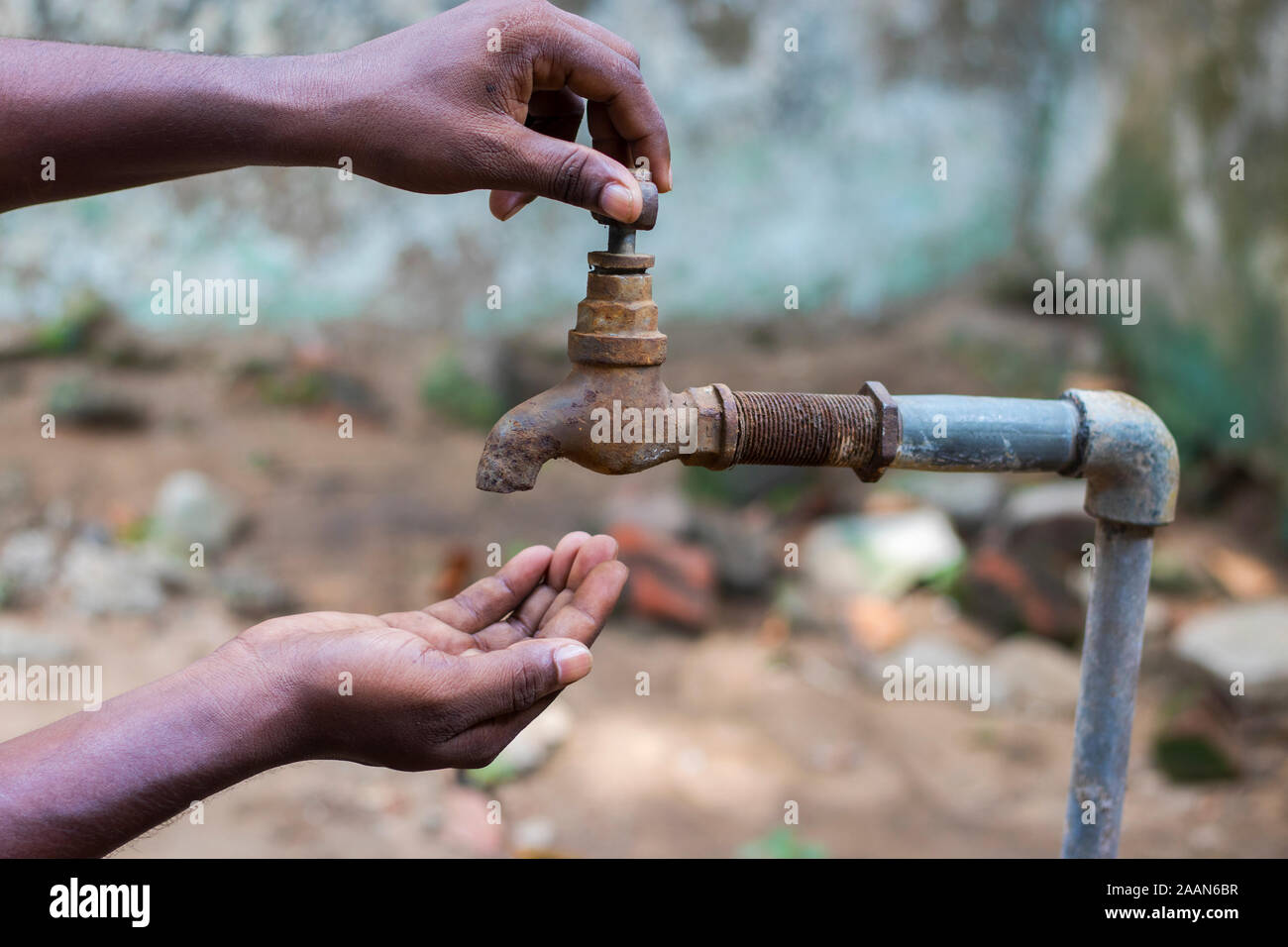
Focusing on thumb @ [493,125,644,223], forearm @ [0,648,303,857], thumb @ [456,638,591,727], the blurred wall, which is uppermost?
the blurred wall

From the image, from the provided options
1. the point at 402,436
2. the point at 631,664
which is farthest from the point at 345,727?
the point at 402,436

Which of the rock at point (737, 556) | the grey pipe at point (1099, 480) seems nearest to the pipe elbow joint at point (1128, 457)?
the grey pipe at point (1099, 480)

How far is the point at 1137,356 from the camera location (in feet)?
18.6

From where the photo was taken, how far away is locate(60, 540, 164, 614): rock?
4.35m

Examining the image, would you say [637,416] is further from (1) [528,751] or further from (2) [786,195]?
(2) [786,195]

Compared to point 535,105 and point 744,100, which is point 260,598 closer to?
point 535,105

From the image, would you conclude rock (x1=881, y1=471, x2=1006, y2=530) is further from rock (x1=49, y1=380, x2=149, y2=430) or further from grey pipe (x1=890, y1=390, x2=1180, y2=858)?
rock (x1=49, y1=380, x2=149, y2=430)

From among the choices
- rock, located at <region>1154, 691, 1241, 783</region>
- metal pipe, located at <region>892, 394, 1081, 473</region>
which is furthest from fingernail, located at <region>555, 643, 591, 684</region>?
rock, located at <region>1154, 691, 1241, 783</region>

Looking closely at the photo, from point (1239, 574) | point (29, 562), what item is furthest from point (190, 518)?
point (1239, 574)

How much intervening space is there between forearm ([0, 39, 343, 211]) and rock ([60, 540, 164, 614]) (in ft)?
9.68

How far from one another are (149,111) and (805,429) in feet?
4.04

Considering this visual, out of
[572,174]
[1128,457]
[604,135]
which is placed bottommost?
[1128,457]

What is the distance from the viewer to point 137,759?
1.44 metres

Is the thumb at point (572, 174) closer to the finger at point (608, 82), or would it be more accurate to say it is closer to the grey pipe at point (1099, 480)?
the finger at point (608, 82)
